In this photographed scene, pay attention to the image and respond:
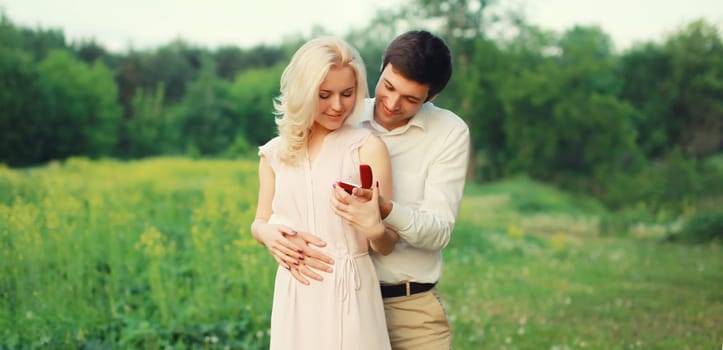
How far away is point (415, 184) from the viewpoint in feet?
8.74

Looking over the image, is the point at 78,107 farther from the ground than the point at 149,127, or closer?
farther from the ground

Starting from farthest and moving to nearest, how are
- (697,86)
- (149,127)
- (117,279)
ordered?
(697,86) → (149,127) → (117,279)

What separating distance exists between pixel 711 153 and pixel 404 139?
65.6 feet

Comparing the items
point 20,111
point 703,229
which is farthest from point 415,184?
point 703,229

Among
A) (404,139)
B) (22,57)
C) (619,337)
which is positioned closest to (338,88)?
(404,139)

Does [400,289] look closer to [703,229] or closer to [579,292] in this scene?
[579,292]

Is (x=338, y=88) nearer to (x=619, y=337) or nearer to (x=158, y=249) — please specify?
(x=158, y=249)

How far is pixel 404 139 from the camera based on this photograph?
269 cm

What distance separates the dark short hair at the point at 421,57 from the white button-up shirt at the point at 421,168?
0.16 metres

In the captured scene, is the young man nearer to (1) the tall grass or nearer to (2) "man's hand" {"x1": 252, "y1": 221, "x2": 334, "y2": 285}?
(2) "man's hand" {"x1": 252, "y1": 221, "x2": 334, "y2": 285}

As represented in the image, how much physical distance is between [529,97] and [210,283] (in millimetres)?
17044

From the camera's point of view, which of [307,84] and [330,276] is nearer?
[307,84]

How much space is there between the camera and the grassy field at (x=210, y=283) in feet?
14.9

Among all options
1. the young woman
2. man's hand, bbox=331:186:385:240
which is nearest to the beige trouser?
the young woman
